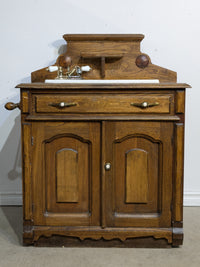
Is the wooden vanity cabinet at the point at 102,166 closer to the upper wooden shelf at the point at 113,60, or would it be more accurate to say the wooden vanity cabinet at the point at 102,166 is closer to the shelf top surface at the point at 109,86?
the shelf top surface at the point at 109,86

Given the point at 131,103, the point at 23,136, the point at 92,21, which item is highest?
the point at 92,21

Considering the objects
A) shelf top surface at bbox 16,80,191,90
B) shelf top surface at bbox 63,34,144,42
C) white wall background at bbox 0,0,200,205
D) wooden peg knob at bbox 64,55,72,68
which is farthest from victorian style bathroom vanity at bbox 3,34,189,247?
white wall background at bbox 0,0,200,205

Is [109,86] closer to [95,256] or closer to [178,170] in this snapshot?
[178,170]

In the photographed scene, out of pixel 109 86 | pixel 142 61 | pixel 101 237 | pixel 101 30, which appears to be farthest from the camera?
pixel 101 30

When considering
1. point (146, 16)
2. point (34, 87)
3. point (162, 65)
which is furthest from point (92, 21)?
point (34, 87)

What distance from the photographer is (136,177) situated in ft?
6.52

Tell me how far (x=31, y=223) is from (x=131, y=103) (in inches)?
31.7

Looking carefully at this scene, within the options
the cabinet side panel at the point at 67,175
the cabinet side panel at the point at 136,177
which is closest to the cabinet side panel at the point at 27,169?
the cabinet side panel at the point at 67,175

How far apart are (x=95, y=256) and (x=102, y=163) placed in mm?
462

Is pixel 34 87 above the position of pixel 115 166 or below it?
above

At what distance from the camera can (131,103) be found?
6.34ft

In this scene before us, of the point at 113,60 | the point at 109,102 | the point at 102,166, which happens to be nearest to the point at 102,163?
the point at 102,166

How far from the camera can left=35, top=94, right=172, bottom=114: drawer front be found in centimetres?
193

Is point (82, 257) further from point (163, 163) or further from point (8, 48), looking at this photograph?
point (8, 48)
